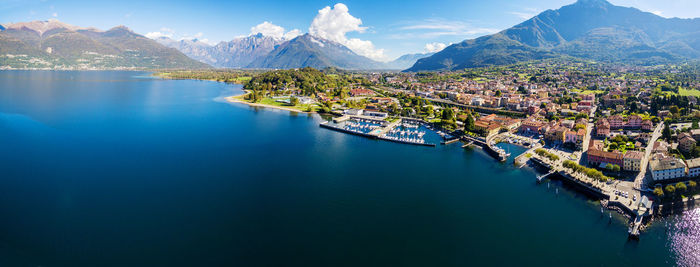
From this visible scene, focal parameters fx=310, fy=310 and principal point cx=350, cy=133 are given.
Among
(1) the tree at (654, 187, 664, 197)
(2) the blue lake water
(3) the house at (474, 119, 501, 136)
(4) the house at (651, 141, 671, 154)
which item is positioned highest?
(3) the house at (474, 119, 501, 136)

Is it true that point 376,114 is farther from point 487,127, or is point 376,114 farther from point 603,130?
point 603,130

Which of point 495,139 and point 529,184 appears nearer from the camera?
point 529,184

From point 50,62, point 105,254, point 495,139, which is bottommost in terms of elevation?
point 105,254

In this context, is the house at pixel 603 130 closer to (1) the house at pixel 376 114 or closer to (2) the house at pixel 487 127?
(2) the house at pixel 487 127

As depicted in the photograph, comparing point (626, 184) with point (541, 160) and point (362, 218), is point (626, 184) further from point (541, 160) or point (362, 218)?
point (362, 218)

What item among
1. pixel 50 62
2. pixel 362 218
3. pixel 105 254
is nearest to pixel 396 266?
pixel 362 218

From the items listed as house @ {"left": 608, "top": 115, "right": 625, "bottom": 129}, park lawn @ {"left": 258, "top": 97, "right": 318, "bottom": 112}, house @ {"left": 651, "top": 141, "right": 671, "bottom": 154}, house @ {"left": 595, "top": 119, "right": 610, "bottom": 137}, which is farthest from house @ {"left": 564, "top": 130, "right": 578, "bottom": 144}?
park lawn @ {"left": 258, "top": 97, "right": 318, "bottom": 112}

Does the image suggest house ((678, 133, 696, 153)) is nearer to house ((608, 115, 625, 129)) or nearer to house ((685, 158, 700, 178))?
house ((685, 158, 700, 178))
